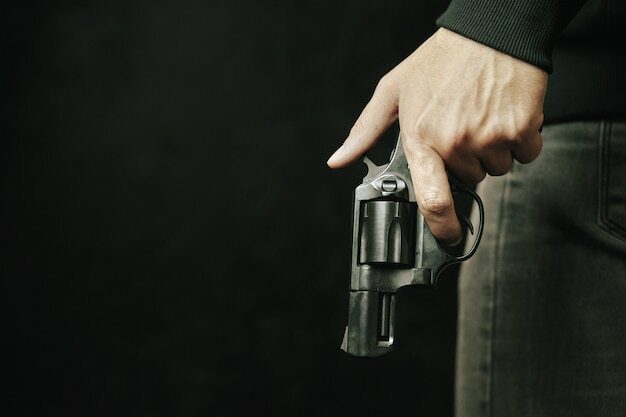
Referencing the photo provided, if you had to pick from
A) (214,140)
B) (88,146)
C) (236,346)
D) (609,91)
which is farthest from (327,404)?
(609,91)

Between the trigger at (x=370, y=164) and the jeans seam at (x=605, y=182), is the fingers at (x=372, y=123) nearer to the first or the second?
the trigger at (x=370, y=164)

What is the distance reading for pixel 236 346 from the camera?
5.08 ft

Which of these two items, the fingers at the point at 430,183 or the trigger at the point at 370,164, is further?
the trigger at the point at 370,164

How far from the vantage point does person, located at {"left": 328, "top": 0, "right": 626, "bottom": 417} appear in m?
0.58

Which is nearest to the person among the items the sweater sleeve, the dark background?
the sweater sleeve

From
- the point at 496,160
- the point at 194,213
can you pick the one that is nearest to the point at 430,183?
the point at 496,160

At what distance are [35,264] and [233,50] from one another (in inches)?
23.4

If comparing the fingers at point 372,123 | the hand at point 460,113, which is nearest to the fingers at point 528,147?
the hand at point 460,113

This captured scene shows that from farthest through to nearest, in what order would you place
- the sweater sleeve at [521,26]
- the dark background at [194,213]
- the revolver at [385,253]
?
the dark background at [194,213] < the revolver at [385,253] < the sweater sleeve at [521,26]

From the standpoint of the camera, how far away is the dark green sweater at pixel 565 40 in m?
0.58

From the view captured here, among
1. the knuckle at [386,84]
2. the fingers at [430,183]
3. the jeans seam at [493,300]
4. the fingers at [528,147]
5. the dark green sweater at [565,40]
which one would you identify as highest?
the dark green sweater at [565,40]

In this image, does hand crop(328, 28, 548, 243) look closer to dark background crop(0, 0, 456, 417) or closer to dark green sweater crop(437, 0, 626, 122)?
dark green sweater crop(437, 0, 626, 122)

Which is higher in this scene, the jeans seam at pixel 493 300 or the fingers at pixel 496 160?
the fingers at pixel 496 160

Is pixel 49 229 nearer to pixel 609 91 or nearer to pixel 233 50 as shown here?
pixel 233 50
